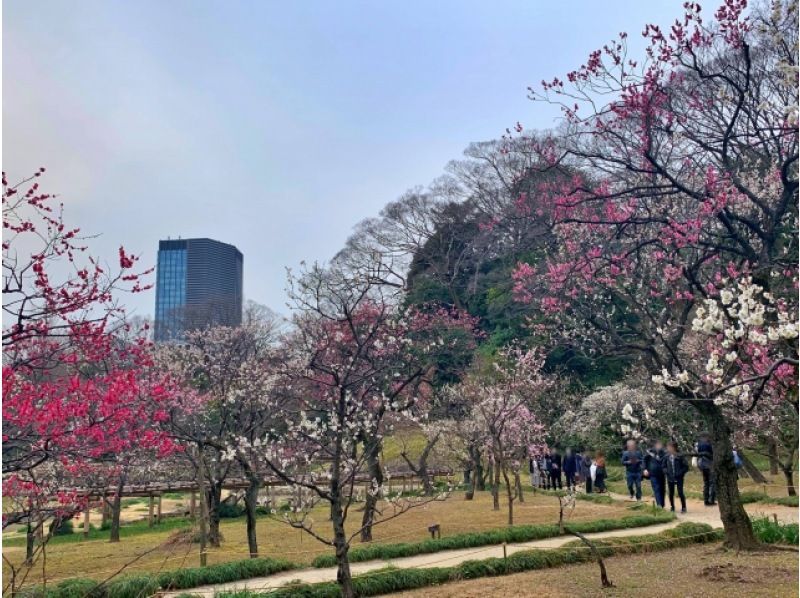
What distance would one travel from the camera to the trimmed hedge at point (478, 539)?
9.23 metres

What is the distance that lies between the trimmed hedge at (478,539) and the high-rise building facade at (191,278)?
24.3 meters

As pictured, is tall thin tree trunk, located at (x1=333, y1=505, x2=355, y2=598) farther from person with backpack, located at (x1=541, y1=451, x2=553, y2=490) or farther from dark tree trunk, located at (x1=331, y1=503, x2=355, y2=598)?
person with backpack, located at (x1=541, y1=451, x2=553, y2=490)

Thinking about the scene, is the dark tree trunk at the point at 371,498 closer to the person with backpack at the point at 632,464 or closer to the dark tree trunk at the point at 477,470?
the person with backpack at the point at 632,464

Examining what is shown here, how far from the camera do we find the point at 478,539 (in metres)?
9.96

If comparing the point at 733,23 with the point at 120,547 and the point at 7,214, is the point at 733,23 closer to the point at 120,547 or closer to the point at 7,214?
the point at 7,214

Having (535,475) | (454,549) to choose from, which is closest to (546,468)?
(535,475)

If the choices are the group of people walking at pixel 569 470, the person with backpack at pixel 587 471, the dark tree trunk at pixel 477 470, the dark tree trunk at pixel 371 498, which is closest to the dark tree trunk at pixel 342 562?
the dark tree trunk at pixel 371 498

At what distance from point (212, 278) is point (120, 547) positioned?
23.6 m

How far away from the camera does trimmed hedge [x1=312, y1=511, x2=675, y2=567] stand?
923 centimetres

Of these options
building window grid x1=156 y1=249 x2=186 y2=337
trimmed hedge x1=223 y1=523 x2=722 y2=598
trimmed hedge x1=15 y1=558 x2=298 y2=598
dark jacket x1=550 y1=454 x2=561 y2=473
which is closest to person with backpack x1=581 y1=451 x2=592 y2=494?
dark jacket x1=550 y1=454 x2=561 y2=473

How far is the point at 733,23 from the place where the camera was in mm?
6367

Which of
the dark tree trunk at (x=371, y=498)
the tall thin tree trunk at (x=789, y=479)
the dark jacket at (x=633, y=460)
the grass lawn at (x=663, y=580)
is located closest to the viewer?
Answer: the grass lawn at (x=663, y=580)

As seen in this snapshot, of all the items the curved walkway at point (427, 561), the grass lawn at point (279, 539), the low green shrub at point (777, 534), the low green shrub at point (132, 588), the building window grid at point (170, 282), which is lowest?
the grass lawn at point (279, 539)

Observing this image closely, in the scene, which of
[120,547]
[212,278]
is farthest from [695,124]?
[212,278]
